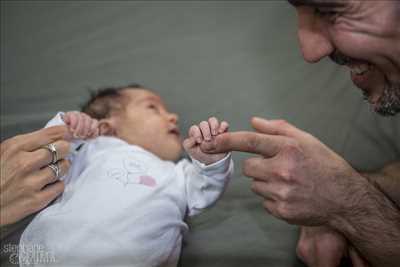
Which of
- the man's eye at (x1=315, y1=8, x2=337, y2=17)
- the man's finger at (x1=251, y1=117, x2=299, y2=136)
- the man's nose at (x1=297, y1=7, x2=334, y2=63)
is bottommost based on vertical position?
the man's finger at (x1=251, y1=117, x2=299, y2=136)

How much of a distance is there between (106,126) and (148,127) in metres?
0.13

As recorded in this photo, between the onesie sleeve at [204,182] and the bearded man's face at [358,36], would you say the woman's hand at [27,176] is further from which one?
the bearded man's face at [358,36]

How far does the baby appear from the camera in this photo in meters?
1.03

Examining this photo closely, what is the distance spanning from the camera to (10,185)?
0.93 meters

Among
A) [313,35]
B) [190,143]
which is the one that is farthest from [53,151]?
[313,35]

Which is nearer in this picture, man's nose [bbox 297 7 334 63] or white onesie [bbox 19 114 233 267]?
man's nose [bbox 297 7 334 63]

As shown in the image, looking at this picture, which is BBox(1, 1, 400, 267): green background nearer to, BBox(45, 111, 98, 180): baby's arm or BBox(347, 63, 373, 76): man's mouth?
BBox(45, 111, 98, 180): baby's arm

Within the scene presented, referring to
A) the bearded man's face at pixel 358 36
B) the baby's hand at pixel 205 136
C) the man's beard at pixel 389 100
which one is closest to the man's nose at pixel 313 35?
the bearded man's face at pixel 358 36

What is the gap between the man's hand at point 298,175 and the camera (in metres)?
0.94

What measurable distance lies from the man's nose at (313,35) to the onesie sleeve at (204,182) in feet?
1.15

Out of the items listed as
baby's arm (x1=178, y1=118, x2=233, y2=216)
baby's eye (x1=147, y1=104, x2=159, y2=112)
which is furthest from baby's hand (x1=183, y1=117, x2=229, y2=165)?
baby's eye (x1=147, y1=104, x2=159, y2=112)

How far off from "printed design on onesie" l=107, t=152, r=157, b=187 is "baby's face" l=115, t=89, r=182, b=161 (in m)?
0.15

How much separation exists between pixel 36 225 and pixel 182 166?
444mm

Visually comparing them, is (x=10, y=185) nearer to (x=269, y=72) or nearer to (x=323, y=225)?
(x=323, y=225)
